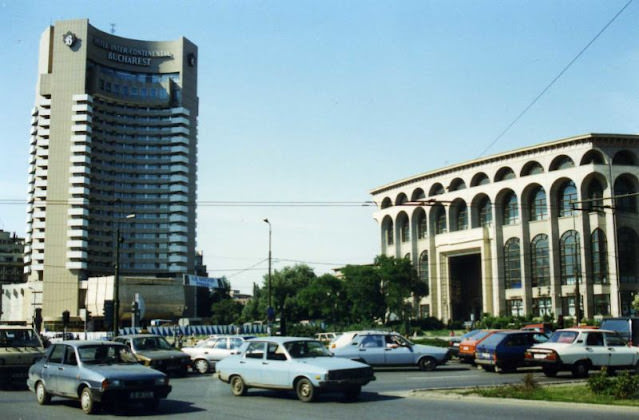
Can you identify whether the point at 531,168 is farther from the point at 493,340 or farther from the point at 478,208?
the point at 493,340

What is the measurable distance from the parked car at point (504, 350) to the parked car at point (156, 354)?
1045 centimetres

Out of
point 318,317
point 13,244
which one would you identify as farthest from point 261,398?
point 13,244

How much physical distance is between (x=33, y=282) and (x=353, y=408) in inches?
4493

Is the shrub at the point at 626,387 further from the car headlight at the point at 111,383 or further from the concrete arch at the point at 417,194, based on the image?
the concrete arch at the point at 417,194

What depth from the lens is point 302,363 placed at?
1570 cm

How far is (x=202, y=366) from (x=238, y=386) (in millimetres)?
9981

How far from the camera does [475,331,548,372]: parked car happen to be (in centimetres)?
2372

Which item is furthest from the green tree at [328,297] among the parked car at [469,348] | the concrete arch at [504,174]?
the parked car at [469,348]

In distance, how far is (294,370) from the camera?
15.7m

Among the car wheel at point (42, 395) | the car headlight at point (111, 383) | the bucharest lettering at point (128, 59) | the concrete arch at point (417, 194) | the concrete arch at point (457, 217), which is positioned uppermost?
the bucharest lettering at point (128, 59)

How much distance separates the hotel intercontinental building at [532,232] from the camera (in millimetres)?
71750

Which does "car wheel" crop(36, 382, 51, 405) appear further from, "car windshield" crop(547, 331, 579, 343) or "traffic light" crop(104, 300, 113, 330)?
"car windshield" crop(547, 331, 579, 343)

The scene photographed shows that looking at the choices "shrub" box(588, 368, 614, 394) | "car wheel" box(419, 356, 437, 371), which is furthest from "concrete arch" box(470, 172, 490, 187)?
"shrub" box(588, 368, 614, 394)

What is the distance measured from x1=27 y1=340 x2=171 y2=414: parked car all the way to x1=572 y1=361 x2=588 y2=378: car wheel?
13.4 meters
